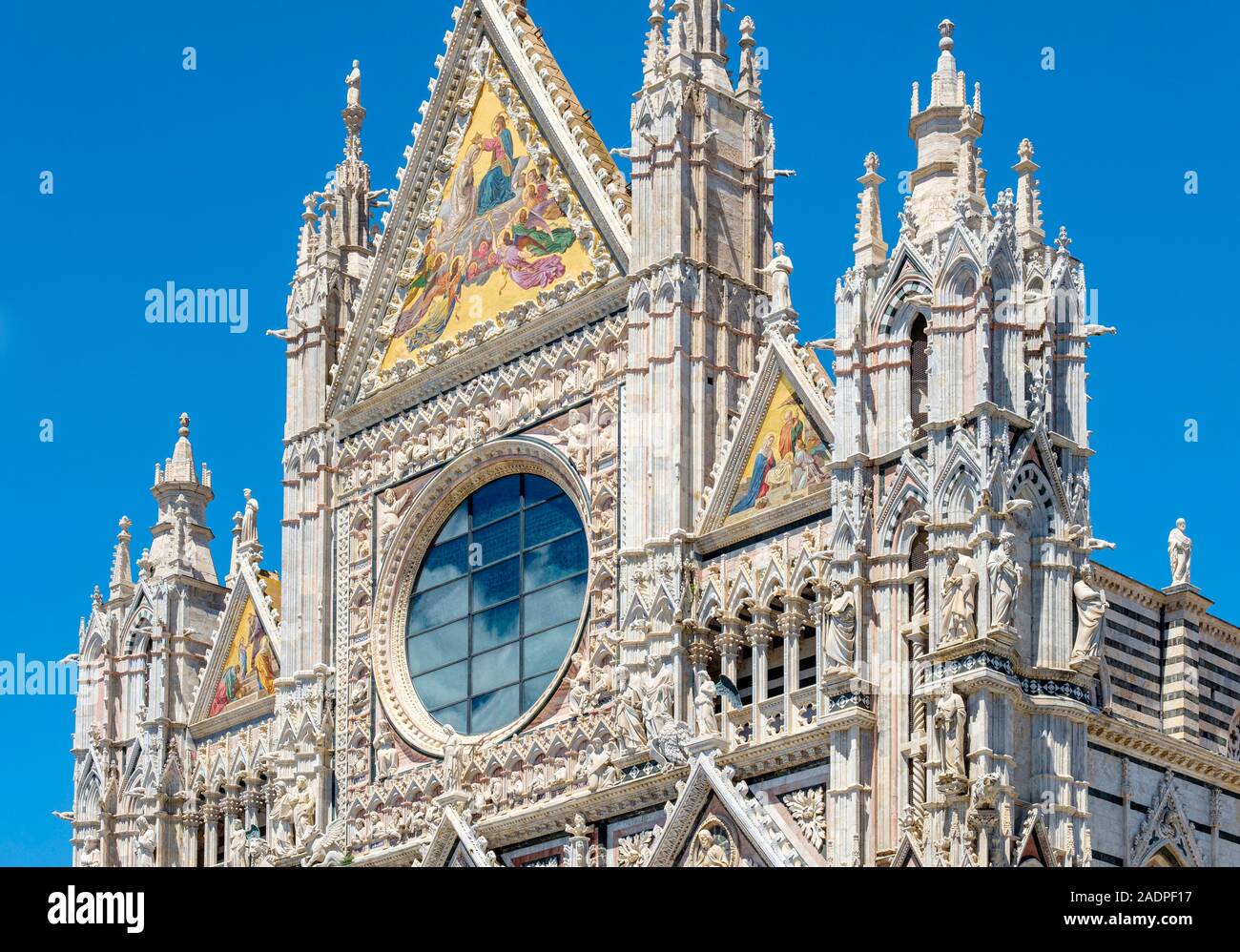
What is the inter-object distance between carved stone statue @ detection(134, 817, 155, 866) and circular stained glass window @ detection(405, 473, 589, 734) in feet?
18.8

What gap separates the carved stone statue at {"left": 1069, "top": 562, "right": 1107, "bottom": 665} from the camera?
32688mm

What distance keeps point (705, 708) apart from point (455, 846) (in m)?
4.53

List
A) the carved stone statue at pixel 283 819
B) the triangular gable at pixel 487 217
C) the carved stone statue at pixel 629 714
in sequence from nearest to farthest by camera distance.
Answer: the carved stone statue at pixel 629 714 → the triangular gable at pixel 487 217 → the carved stone statue at pixel 283 819

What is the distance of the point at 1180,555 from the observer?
120 ft

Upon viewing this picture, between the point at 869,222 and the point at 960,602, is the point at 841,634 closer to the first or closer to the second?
the point at 960,602

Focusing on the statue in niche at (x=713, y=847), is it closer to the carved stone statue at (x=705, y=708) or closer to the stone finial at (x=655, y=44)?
the carved stone statue at (x=705, y=708)

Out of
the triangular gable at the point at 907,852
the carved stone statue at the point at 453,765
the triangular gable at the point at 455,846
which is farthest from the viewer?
the carved stone statue at the point at 453,765

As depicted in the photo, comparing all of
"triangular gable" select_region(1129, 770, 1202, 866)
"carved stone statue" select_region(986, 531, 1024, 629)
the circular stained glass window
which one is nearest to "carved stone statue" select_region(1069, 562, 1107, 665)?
"carved stone statue" select_region(986, 531, 1024, 629)

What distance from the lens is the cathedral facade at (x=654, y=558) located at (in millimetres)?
32906

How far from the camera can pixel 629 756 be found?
35906 mm

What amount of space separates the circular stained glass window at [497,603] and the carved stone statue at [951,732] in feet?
24.1

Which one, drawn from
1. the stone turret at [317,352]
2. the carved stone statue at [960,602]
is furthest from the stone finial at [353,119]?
the carved stone statue at [960,602]

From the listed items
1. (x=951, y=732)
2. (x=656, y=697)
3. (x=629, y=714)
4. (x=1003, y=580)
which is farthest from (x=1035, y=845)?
(x=629, y=714)

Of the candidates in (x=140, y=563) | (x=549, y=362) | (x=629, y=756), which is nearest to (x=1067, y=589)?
(x=629, y=756)
